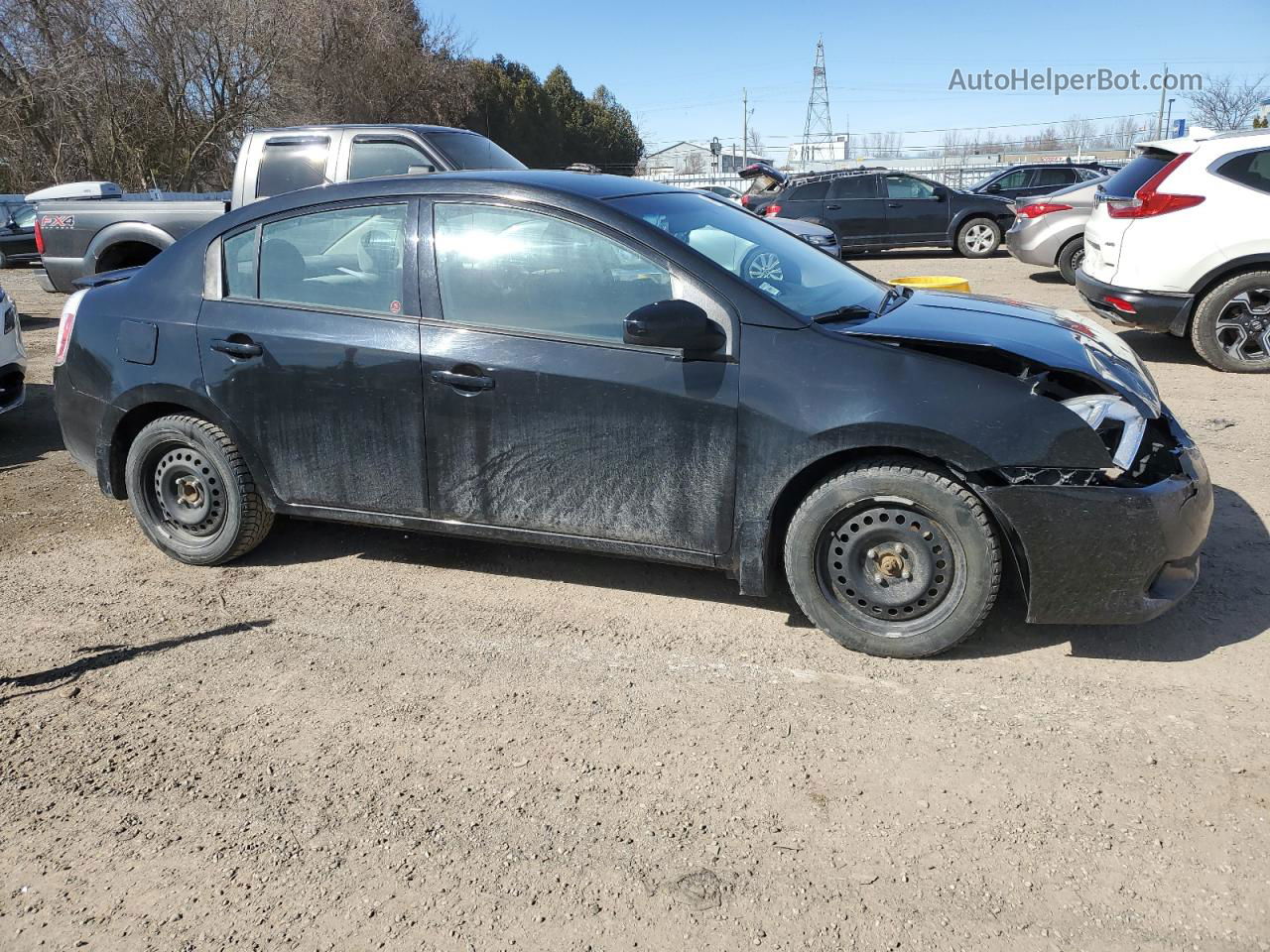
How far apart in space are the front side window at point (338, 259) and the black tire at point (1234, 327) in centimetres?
646

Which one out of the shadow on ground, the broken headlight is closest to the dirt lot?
the shadow on ground

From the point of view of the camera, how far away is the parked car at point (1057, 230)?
533 inches

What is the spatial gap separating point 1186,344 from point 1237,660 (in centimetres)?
662

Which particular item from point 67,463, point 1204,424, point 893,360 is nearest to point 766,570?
point 893,360

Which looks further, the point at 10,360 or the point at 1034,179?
the point at 1034,179

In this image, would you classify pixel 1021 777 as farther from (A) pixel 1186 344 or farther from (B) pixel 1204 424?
(A) pixel 1186 344

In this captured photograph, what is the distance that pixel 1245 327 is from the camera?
309 inches

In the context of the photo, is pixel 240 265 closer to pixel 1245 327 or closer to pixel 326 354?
pixel 326 354

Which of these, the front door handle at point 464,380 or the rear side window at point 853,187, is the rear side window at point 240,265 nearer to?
the front door handle at point 464,380

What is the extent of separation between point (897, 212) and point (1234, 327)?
36.8 feet

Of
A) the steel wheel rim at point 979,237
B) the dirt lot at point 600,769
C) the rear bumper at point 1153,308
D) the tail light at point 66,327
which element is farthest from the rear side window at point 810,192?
the tail light at point 66,327

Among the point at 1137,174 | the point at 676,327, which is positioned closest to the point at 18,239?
the point at 1137,174

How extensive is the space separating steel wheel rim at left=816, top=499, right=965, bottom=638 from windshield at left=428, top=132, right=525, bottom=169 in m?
5.90

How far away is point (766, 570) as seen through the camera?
12.4ft
